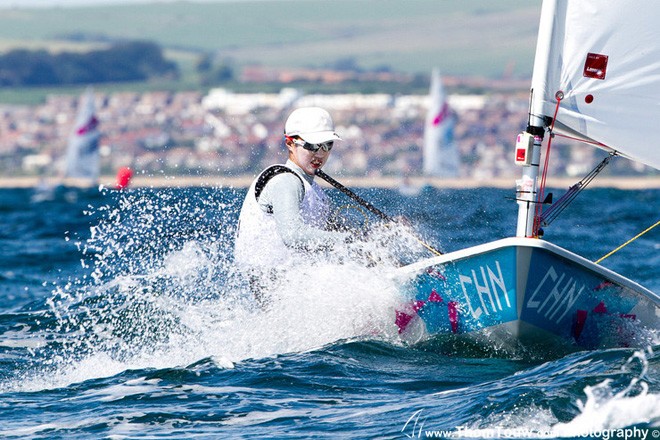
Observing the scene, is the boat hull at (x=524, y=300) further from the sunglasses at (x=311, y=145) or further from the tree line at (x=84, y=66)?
the tree line at (x=84, y=66)

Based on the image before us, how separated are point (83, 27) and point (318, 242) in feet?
591

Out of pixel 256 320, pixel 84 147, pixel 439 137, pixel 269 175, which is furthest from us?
pixel 84 147

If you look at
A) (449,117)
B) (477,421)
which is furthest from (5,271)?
(449,117)

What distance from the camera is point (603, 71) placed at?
639cm

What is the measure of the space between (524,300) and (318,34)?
17284 cm

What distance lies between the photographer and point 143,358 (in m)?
6.55

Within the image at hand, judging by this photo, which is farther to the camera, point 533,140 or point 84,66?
point 84,66

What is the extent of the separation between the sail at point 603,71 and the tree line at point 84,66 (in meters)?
110

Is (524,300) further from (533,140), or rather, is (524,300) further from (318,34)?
(318,34)

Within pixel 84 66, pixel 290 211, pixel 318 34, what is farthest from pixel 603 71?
pixel 318 34

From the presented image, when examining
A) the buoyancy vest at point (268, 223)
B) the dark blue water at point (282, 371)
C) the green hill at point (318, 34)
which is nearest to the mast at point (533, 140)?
the dark blue water at point (282, 371)

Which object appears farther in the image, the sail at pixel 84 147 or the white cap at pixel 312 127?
the sail at pixel 84 147

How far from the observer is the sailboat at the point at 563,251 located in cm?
597

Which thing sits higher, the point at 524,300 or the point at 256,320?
the point at 524,300
